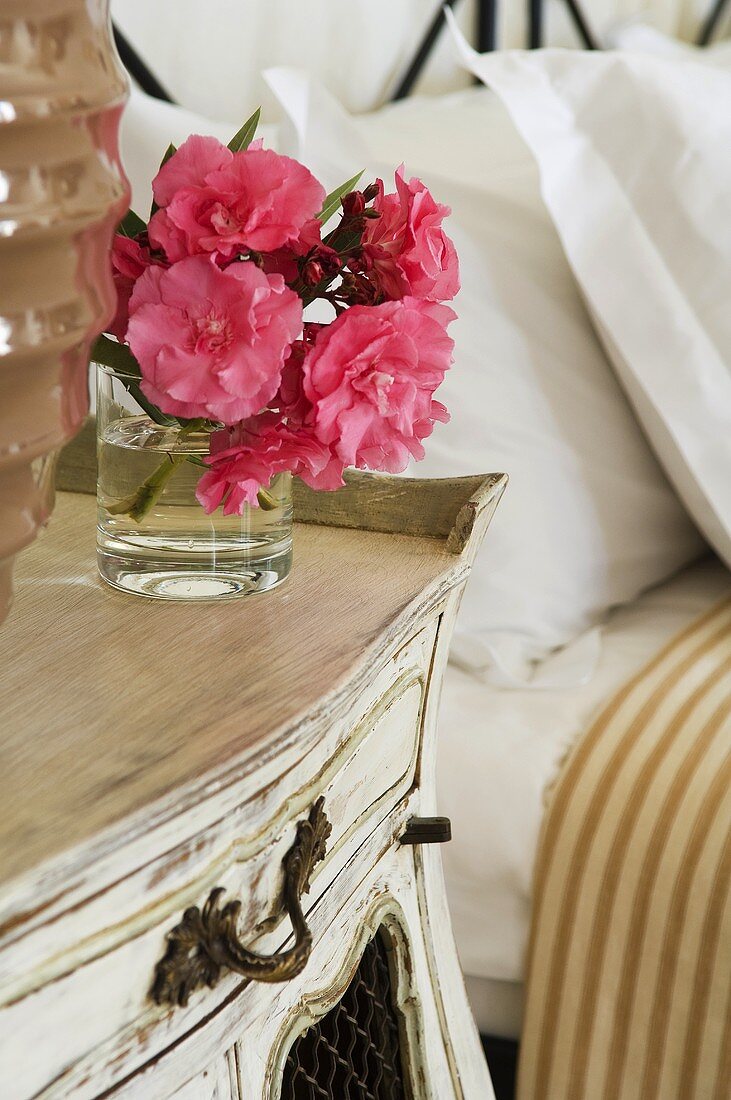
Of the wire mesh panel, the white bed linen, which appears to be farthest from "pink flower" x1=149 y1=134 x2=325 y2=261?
the white bed linen

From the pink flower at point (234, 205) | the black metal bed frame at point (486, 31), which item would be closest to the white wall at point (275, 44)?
the black metal bed frame at point (486, 31)

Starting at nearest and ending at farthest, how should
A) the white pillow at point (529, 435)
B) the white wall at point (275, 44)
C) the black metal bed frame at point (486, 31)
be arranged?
1. the white pillow at point (529, 435)
2. the white wall at point (275, 44)
3. the black metal bed frame at point (486, 31)

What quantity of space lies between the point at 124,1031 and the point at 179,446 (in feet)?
0.83

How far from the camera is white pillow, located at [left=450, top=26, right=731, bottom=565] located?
99 cm

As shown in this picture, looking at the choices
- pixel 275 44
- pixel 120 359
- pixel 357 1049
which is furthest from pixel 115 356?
pixel 275 44

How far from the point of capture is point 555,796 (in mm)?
824

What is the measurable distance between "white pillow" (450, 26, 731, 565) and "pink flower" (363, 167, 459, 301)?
562 millimetres

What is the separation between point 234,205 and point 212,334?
0.05m

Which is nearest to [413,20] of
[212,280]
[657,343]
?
[657,343]

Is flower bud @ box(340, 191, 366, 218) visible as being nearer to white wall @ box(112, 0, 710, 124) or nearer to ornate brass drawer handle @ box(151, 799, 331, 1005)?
ornate brass drawer handle @ box(151, 799, 331, 1005)

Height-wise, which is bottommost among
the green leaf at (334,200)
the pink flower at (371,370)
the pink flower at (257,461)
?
the pink flower at (257,461)

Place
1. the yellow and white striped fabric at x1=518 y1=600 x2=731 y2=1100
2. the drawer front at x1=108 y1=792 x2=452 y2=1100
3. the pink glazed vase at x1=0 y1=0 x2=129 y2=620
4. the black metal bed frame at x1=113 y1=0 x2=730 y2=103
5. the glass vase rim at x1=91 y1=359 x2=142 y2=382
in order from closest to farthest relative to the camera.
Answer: the pink glazed vase at x1=0 y1=0 x2=129 y2=620 < the drawer front at x1=108 y1=792 x2=452 y2=1100 < the glass vase rim at x1=91 y1=359 x2=142 y2=382 < the yellow and white striped fabric at x1=518 y1=600 x2=731 y2=1100 < the black metal bed frame at x1=113 y1=0 x2=730 y2=103

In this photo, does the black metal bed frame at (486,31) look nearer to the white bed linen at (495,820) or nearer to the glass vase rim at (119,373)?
the white bed linen at (495,820)

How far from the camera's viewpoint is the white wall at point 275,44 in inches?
45.6
